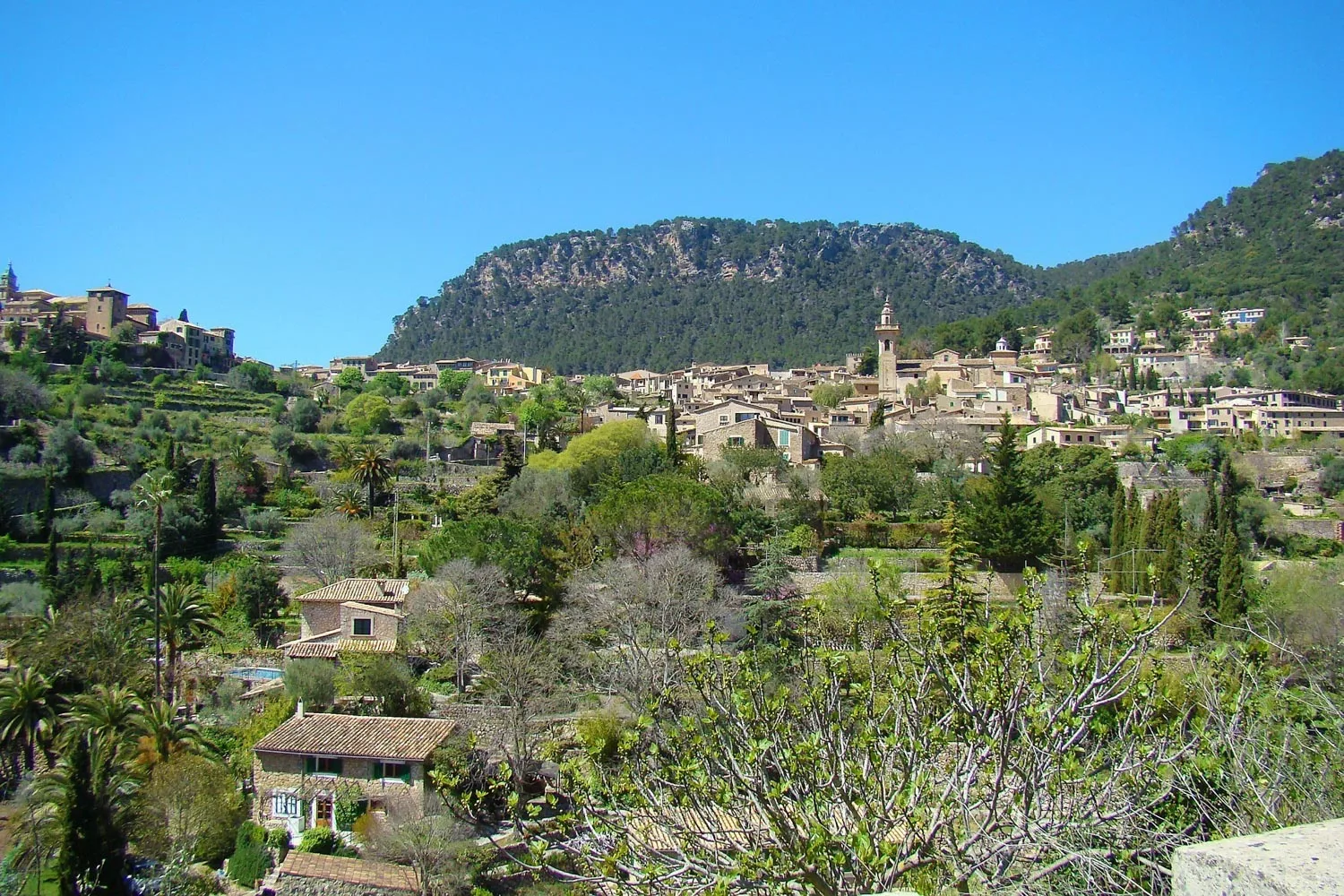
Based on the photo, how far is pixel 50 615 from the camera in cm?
2622

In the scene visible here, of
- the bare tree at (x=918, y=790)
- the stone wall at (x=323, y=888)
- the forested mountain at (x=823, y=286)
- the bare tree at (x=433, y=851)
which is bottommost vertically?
the stone wall at (x=323, y=888)

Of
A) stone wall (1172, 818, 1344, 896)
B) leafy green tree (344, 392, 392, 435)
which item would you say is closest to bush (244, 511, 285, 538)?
leafy green tree (344, 392, 392, 435)

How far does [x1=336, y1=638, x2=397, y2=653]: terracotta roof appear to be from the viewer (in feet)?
85.9

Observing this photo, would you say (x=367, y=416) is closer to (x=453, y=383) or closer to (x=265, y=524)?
(x=453, y=383)

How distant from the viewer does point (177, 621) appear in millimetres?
24672

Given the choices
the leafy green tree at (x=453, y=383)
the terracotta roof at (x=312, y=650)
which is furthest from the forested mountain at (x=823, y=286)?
the terracotta roof at (x=312, y=650)

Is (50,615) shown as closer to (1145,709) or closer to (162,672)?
(162,672)

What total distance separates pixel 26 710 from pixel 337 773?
7217 millimetres

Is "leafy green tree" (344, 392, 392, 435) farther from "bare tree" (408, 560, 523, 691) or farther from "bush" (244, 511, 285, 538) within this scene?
"bare tree" (408, 560, 523, 691)

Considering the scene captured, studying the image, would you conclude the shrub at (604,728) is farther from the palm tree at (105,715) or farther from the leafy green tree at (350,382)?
the leafy green tree at (350,382)

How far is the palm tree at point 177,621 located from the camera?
24.2 metres

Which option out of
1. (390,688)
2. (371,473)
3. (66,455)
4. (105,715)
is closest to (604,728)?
(390,688)

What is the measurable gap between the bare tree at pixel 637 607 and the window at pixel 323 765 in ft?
19.4

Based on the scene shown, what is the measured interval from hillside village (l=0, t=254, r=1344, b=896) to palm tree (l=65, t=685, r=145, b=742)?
0.29 feet
